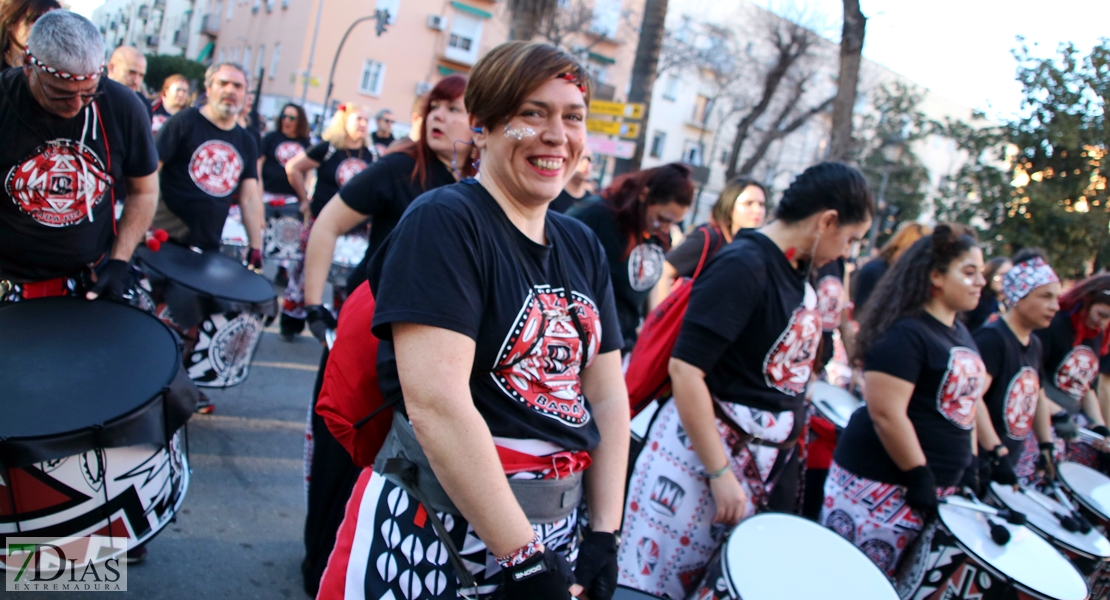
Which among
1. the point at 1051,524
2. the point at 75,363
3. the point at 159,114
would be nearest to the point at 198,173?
the point at 75,363

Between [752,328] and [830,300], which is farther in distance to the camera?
[830,300]

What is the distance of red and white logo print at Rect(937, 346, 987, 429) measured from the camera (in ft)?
9.92

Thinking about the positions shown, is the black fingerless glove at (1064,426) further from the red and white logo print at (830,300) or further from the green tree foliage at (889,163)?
the green tree foliage at (889,163)

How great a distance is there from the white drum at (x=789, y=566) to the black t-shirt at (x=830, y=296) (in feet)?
9.18

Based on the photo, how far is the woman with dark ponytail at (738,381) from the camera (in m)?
2.54

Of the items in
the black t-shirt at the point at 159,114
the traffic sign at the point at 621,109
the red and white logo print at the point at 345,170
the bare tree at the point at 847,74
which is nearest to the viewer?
the red and white logo print at the point at 345,170

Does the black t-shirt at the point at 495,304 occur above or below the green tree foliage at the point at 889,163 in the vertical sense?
below

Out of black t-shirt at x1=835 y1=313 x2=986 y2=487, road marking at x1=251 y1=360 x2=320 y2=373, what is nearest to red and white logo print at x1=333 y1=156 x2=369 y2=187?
road marking at x1=251 y1=360 x2=320 y2=373

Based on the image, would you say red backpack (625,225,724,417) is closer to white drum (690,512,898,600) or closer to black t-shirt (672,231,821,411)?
black t-shirt (672,231,821,411)

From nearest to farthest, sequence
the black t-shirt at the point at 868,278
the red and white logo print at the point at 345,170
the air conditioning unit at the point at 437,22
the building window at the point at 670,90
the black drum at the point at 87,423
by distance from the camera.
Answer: the black drum at the point at 87,423 < the black t-shirt at the point at 868,278 < the red and white logo print at the point at 345,170 < the air conditioning unit at the point at 437,22 < the building window at the point at 670,90

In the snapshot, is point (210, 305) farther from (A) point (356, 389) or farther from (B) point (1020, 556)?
(B) point (1020, 556)

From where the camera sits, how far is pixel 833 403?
4.79m

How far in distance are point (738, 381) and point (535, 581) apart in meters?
1.39

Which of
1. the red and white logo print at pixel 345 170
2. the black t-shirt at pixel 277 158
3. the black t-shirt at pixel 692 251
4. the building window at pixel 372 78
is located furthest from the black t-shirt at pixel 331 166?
the building window at pixel 372 78
